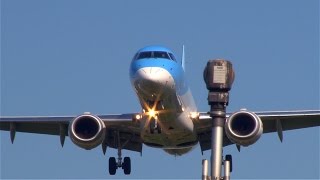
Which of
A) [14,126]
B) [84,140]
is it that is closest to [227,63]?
[84,140]

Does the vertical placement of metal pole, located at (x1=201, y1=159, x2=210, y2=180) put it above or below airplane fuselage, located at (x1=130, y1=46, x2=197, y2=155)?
below

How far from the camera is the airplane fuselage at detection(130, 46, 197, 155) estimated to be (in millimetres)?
62250

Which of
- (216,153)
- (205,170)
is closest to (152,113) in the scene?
(216,153)

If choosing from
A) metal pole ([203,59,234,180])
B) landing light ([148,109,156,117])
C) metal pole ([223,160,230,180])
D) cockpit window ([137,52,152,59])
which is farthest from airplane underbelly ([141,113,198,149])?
metal pole ([223,160,230,180])

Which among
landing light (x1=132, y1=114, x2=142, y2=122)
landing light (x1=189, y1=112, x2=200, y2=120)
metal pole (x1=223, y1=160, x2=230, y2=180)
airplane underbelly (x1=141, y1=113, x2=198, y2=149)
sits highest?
landing light (x1=189, y1=112, x2=200, y2=120)

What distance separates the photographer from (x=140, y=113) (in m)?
65.3

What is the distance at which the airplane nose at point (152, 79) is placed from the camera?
6178 centimetres

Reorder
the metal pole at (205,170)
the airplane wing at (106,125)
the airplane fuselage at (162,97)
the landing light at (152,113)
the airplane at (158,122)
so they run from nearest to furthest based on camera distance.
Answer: the metal pole at (205,170)
the airplane fuselage at (162,97)
the airplane at (158,122)
the landing light at (152,113)
the airplane wing at (106,125)

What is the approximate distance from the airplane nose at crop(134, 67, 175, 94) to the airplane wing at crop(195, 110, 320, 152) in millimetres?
4585

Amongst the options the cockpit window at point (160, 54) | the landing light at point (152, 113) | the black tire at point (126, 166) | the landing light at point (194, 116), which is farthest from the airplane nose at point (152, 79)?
the black tire at point (126, 166)

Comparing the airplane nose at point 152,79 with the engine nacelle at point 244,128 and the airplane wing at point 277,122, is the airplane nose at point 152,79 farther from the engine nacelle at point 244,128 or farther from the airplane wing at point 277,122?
the airplane wing at point 277,122

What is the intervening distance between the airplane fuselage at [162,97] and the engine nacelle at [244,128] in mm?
2675

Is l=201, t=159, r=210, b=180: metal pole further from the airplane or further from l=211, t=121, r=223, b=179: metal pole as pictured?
the airplane

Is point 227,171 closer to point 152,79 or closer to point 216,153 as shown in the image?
point 216,153
